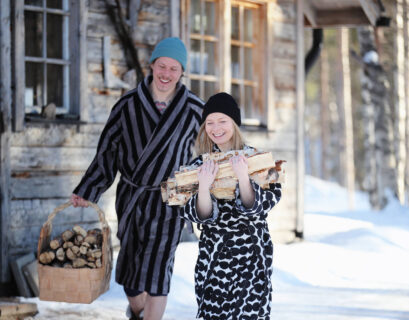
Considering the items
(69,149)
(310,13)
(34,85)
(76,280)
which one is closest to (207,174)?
(76,280)

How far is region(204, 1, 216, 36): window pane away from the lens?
27.6ft

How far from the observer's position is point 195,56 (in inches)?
326

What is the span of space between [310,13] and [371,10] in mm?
876

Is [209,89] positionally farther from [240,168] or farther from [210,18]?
[240,168]

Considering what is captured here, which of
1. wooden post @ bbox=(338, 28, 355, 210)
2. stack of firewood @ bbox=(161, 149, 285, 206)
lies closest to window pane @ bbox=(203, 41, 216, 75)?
stack of firewood @ bbox=(161, 149, 285, 206)

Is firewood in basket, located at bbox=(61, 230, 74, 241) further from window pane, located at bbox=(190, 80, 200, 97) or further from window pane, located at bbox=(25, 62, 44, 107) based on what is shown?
window pane, located at bbox=(190, 80, 200, 97)

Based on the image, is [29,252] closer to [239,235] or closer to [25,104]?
[25,104]

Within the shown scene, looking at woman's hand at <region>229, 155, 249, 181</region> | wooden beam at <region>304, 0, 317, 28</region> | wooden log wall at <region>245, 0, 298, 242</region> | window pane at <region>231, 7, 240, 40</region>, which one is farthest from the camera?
wooden beam at <region>304, 0, 317, 28</region>

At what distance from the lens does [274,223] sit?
8.97 meters

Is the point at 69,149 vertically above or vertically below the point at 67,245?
above

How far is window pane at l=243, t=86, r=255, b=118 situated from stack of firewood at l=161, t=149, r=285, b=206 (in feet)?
17.8

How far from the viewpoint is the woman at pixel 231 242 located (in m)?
3.35

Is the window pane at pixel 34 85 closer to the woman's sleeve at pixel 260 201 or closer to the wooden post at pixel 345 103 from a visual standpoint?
the woman's sleeve at pixel 260 201

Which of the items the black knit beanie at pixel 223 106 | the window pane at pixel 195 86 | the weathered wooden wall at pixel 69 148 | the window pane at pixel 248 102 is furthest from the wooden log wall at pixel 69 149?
the black knit beanie at pixel 223 106
